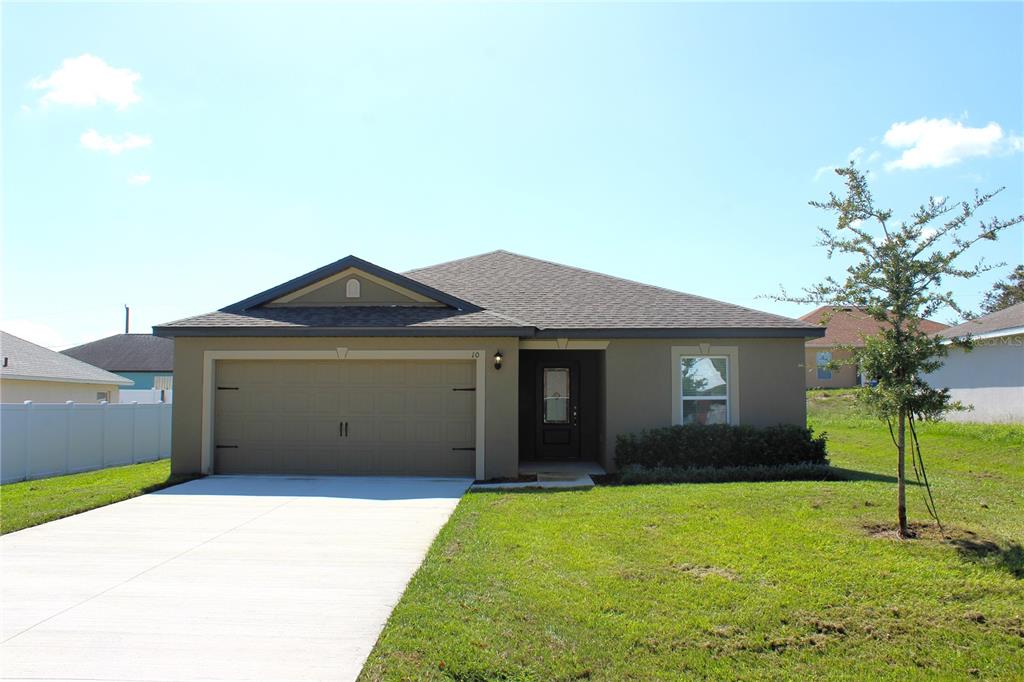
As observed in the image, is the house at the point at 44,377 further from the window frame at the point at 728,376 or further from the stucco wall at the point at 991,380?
the stucco wall at the point at 991,380

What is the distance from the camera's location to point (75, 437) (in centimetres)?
1461

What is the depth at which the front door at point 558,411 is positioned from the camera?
Answer: 14859mm

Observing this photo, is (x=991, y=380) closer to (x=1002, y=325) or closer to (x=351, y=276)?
(x=1002, y=325)

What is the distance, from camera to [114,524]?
8312 mm

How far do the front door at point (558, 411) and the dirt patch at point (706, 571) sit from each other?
344 inches

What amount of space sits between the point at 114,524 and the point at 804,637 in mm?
7629

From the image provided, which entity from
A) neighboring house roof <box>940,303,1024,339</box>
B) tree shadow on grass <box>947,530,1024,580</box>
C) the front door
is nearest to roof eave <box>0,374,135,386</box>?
the front door

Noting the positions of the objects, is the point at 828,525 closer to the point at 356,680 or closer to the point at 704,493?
the point at 704,493

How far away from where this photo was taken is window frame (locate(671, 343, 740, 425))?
42.2 ft

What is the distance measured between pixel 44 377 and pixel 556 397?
14.7 meters

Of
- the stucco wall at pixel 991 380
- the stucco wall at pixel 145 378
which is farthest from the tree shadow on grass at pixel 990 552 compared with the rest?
the stucco wall at pixel 145 378

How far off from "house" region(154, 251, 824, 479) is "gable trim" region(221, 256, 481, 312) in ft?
0.08

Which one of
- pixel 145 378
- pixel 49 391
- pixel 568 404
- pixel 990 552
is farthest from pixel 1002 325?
pixel 145 378

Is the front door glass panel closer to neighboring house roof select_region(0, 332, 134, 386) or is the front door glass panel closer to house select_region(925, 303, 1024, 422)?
house select_region(925, 303, 1024, 422)
